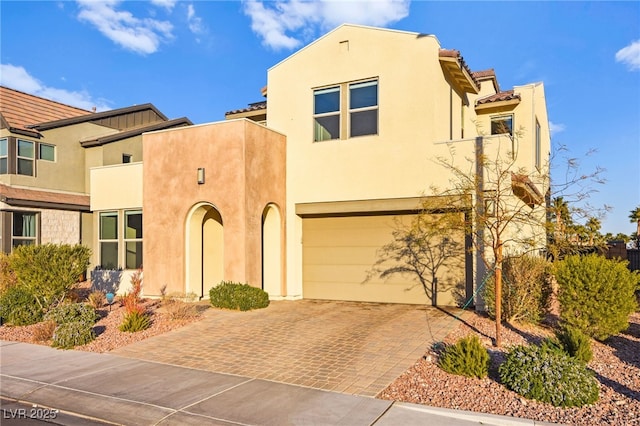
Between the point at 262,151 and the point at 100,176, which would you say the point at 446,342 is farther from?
the point at 100,176

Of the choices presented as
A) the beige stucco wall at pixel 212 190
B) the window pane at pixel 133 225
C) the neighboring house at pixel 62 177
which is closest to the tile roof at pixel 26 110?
the neighboring house at pixel 62 177

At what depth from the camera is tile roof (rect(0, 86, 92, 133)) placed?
1827 cm

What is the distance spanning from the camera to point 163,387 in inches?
259

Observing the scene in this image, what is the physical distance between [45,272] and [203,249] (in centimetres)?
445

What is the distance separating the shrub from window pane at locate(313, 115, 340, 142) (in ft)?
21.7

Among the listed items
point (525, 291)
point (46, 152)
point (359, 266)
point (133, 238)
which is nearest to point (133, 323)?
point (359, 266)

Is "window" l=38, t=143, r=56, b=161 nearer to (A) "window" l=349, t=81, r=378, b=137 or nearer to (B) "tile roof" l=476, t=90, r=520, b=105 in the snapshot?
(A) "window" l=349, t=81, r=378, b=137

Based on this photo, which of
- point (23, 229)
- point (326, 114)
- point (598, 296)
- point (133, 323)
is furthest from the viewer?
point (23, 229)

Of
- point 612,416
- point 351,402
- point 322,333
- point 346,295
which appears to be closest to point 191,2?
point 346,295

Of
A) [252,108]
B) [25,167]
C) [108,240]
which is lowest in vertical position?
[108,240]

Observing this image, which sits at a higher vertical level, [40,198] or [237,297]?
[40,198]

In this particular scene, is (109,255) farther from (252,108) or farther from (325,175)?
(325,175)

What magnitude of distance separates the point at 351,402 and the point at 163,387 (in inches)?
109

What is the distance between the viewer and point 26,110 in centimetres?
1964
